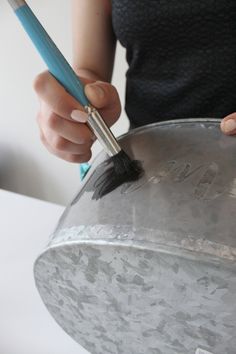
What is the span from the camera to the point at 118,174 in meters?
0.26

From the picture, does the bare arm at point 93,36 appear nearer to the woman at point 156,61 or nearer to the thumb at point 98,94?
the woman at point 156,61

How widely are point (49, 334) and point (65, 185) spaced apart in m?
0.53

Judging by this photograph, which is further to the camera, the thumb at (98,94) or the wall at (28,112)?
the wall at (28,112)

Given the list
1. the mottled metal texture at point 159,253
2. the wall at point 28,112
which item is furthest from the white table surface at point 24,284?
the wall at point 28,112

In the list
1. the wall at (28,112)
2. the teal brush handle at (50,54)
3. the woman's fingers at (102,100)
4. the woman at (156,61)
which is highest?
the teal brush handle at (50,54)

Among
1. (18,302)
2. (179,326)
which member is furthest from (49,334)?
(179,326)

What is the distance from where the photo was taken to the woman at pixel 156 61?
32 centimetres

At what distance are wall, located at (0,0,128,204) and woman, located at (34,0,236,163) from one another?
0.70ft

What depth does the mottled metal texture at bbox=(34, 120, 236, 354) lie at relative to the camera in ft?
0.68

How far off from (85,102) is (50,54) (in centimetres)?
3

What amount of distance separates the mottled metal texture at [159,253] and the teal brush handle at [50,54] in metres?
0.05

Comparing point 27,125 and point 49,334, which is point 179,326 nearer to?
point 49,334

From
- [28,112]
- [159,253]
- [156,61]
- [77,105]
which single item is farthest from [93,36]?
[28,112]

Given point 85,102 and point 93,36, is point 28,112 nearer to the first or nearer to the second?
point 93,36
